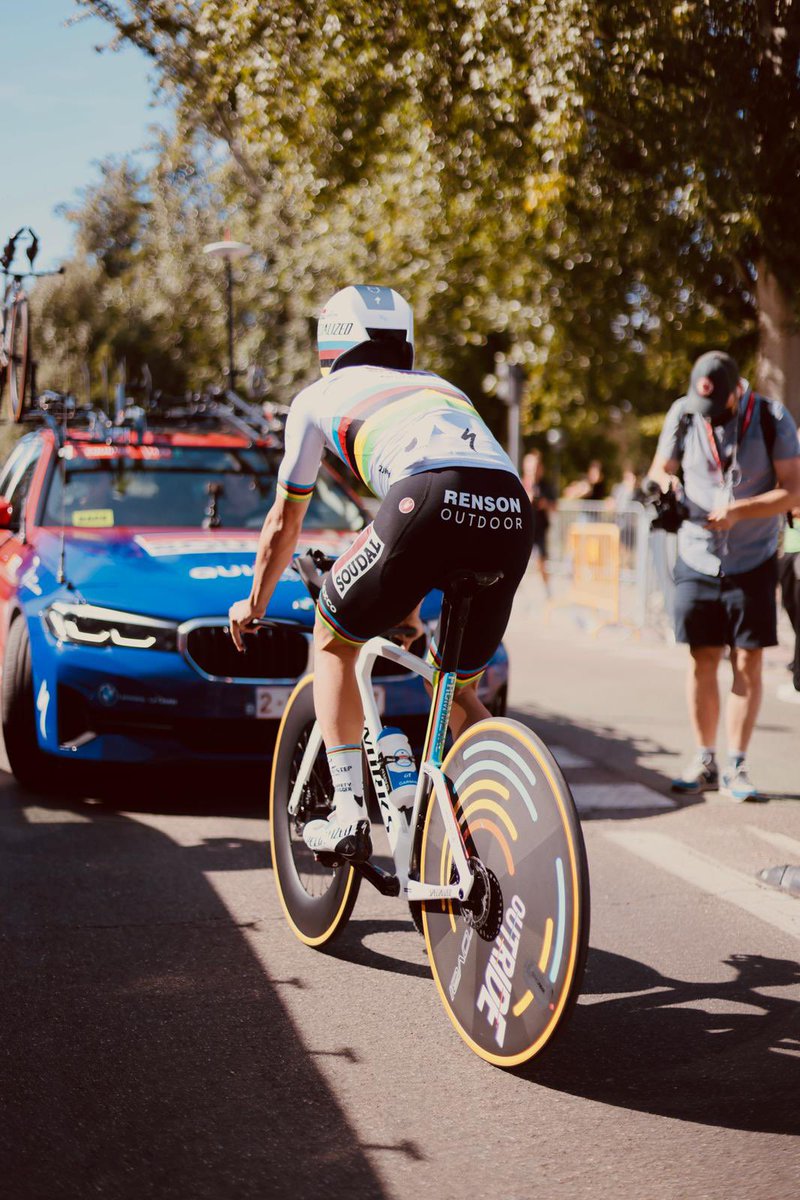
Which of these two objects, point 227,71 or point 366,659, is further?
point 227,71

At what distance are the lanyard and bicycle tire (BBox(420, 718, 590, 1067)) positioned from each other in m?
3.36

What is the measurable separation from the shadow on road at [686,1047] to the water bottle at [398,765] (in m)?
0.74

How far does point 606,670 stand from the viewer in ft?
38.3

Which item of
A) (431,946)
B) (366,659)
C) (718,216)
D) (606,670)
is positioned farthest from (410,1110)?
(718,216)

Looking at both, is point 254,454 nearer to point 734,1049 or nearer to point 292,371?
point 734,1049

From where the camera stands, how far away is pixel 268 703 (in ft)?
19.5

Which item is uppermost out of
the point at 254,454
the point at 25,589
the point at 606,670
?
the point at 254,454

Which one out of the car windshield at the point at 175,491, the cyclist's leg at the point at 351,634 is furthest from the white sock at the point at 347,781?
the car windshield at the point at 175,491

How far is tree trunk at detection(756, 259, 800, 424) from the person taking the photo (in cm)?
1450

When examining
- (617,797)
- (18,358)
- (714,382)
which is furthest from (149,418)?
(617,797)

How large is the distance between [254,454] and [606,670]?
16.2ft

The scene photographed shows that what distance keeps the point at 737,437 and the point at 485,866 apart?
11.8ft

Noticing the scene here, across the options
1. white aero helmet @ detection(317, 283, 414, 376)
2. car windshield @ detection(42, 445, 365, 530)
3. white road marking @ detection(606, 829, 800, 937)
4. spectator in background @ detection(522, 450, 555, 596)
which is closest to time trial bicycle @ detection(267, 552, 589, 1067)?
white aero helmet @ detection(317, 283, 414, 376)

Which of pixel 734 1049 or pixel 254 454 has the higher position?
pixel 254 454
